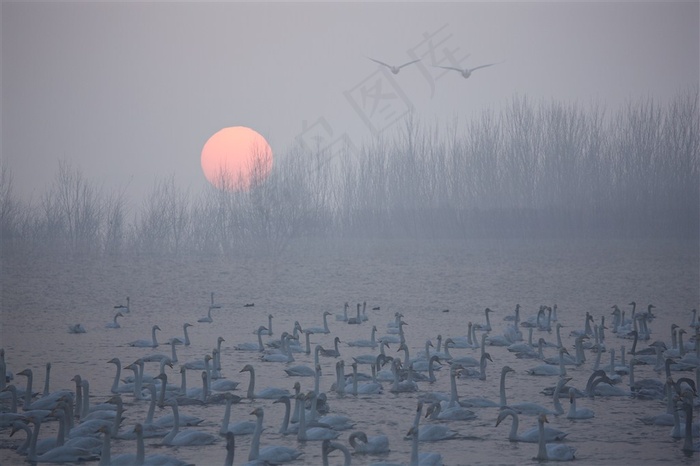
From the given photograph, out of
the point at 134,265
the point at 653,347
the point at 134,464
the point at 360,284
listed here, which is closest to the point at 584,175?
the point at 360,284

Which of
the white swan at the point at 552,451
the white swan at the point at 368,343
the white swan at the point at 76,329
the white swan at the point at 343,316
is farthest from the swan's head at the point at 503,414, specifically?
the white swan at the point at 76,329

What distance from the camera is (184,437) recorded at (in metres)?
9.36

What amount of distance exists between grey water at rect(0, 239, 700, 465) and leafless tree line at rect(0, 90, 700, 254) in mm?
1595

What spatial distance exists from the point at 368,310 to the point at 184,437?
13.7 meters

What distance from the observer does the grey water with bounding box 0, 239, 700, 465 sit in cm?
980

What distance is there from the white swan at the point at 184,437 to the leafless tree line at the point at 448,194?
21.4 m

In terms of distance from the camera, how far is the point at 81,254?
29.5 metres

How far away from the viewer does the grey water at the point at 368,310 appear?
980 centimetres

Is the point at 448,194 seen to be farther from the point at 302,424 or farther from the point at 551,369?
the point at 302,424

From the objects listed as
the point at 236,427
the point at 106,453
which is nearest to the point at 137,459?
the point at 106,453

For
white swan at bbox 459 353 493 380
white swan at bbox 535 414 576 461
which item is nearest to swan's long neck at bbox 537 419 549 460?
white swan at bbox 535 414 576 461

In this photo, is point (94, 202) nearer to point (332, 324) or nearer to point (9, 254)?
point (9, 254)

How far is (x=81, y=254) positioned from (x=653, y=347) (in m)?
19.9

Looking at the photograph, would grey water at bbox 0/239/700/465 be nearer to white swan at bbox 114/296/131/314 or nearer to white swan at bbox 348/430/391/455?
white swan at bbox 348/430/391/455
